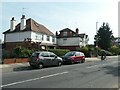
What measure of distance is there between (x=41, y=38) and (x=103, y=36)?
33401 millimetres

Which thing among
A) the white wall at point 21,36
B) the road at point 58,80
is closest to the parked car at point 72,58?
the road at point 58,80

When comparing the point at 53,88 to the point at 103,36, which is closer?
the point at 53,88

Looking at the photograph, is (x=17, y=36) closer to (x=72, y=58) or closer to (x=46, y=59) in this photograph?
(x=72, y=58)

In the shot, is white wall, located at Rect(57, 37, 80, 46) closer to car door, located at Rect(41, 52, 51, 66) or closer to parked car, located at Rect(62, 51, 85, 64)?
parked car, located at Rect(62, 51, 85, 64)

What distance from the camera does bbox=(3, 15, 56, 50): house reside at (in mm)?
56438

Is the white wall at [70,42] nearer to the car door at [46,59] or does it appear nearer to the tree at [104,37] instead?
the tree at [104,37]

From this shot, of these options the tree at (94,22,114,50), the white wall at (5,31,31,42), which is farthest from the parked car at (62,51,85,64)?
the tree at (94,22,114,50)

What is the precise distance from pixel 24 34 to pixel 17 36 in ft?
6.28

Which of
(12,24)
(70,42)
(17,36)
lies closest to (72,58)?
(17,36)

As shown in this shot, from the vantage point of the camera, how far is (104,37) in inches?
3413

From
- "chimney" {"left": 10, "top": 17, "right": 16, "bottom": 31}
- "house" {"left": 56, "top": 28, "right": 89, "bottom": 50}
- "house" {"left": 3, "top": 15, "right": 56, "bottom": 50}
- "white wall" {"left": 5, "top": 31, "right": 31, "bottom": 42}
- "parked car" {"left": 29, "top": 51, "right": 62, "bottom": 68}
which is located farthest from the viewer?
"house" {"left": 56, "top": 28, "right": 89, "bottom": 50}

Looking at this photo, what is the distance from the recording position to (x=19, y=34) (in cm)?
5722

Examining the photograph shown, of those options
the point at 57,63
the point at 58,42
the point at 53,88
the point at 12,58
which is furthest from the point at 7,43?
the point at 53,88

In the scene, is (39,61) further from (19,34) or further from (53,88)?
(19,34)
